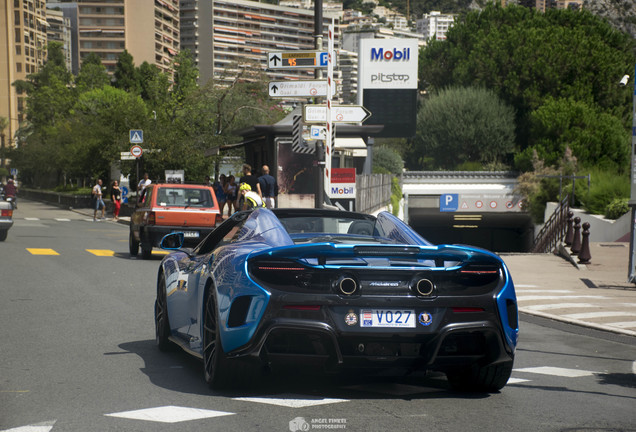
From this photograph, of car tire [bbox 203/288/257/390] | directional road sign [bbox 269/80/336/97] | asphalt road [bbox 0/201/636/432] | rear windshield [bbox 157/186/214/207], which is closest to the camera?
asphalt road [bbox 0/201/636/432]

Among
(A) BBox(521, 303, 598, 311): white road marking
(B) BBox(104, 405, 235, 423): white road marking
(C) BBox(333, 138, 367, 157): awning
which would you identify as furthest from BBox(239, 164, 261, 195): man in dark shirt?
(B) BBox(104, 405, 235, 423): white road marking

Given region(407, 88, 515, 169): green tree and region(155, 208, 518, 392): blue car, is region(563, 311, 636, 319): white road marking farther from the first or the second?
region(407, 88, 515, 169): green tree

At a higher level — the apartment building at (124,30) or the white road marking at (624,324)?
the apartment building at (124,30)

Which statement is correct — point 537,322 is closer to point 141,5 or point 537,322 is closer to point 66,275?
point 66,275

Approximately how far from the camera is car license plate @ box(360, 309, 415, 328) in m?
5.88

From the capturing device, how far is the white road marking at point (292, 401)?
5.95m

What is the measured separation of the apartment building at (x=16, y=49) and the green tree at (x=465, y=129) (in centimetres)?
9439

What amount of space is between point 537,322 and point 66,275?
8.08 m

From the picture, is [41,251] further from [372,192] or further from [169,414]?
[372,192]

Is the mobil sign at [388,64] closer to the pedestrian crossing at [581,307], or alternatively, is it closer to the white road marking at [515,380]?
the pedestrian crossing at [581,307]

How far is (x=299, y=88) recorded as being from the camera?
1952 cm

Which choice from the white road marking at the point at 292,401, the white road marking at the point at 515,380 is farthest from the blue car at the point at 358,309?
the white road marking at the point at 515,380

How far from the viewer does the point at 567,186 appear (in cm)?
3950

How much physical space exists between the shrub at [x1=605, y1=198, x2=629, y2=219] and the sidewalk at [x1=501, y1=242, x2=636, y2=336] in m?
6.44
